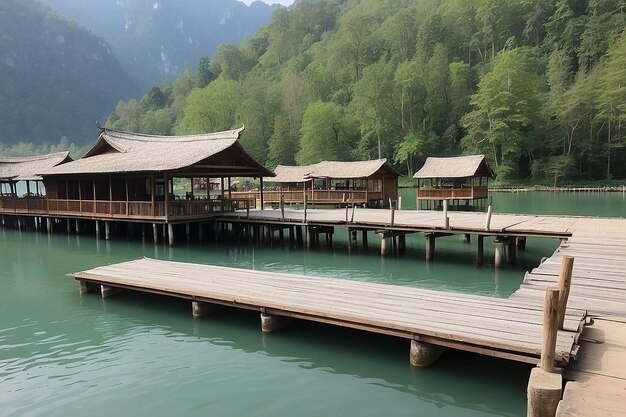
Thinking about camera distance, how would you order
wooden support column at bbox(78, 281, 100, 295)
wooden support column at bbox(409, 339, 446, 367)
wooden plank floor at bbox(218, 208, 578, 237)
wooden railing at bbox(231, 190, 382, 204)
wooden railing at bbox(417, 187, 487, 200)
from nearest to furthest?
1. wooden support column at bbox(409, 339, 446, 367)
2. wooden support column at bbox(78, 281, 100, 295)
3. wooden plank floor at bbox(218, 208, 578, 237)
4. wooden railing at bbox(417, 187, 487, 200)
5. wooden railing at bbox(231, 190, 382, 204)

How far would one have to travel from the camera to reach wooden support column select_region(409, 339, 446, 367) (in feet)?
27.6

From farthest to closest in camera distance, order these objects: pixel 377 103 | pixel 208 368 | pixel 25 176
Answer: pixel 377 103
pixel 25 176
pixel 208 368

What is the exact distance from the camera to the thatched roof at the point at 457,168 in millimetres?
37906

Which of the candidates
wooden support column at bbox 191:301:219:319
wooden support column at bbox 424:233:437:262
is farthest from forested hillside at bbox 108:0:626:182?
wooden support column at bbox 191:301:219:319

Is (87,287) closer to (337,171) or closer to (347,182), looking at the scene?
(337,171)

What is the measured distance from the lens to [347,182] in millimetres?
42125

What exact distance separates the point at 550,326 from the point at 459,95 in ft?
242

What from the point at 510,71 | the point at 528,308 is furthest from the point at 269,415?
the point at 510,71

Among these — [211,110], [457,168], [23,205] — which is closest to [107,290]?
[23,205]

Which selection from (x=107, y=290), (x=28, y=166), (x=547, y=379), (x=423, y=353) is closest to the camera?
(x=547, y=379)

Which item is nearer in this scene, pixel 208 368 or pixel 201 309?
pixel 208 368

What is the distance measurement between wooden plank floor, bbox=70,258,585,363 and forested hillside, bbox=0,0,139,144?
6243 inches

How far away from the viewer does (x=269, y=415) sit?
7395 millimetres

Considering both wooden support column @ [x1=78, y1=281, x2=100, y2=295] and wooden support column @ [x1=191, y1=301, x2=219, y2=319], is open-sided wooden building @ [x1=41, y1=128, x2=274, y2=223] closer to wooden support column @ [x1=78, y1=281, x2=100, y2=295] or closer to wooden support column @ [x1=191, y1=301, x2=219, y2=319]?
wooden support column @ [x1=78, y1=281, x2=100, y2=295]
